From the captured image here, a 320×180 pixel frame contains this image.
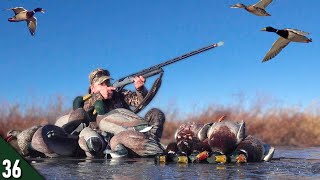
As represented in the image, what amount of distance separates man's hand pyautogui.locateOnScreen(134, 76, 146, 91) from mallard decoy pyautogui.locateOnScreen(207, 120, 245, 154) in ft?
9.15

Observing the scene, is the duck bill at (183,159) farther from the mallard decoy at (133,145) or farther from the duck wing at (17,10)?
the duck wing at (17,10)

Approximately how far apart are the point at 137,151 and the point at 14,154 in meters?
4.43

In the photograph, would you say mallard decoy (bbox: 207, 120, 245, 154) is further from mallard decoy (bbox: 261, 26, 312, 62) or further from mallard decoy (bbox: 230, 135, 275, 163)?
mallard decoy (bbox: 261, 26, 312, 62)

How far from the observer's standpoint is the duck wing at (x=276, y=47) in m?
7.78

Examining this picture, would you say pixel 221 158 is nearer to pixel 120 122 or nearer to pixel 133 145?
pixel 133 145

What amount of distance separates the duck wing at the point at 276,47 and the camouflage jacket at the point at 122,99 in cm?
372

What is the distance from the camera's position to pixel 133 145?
9.15 metres

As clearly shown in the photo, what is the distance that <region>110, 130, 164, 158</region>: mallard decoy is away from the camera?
30.0 feet

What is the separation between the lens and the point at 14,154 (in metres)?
4.88

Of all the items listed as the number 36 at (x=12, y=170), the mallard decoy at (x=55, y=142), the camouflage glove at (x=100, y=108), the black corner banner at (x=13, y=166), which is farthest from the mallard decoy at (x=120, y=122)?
the number 36 at (x=12, y=170)

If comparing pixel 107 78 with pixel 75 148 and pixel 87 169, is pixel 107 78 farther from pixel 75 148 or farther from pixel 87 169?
pixel 87 169

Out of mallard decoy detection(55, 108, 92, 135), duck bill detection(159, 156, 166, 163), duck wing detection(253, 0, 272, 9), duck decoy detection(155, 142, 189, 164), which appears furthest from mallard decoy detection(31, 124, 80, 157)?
duck wing detection(253, 0, 272, 9)

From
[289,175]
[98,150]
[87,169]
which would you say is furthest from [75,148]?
[289,175]

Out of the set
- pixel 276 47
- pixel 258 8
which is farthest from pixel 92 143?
pixel 258 8
